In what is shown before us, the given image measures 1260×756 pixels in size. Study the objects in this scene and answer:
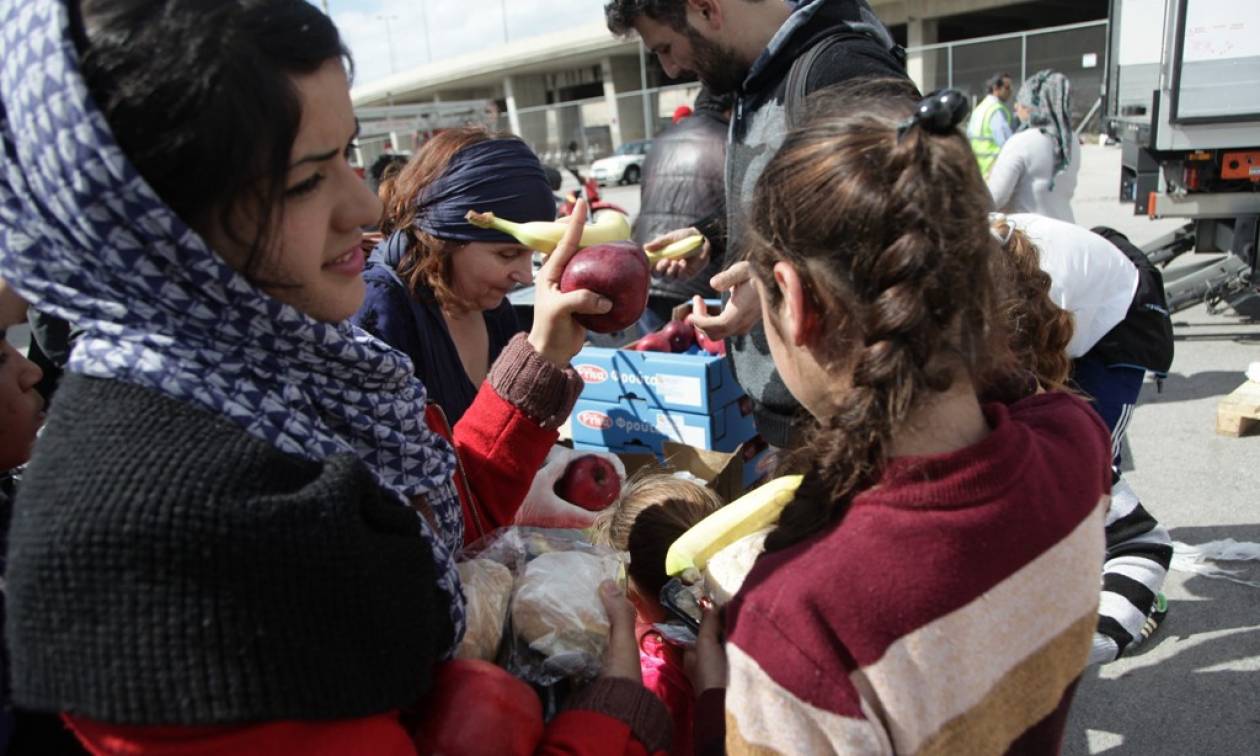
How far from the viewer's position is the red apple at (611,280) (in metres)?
1.83

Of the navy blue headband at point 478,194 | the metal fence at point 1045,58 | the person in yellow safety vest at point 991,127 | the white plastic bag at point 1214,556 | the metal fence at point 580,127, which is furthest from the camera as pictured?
the metal fence at point 580,127

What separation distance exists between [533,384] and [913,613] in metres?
0.86

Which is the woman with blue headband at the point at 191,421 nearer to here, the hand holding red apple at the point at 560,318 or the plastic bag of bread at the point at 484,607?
the plastic bag of bread at the point at 484,607

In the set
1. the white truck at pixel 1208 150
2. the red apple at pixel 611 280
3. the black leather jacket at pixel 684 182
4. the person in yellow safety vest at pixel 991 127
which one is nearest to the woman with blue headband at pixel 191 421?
the red apple at pixel 611 280

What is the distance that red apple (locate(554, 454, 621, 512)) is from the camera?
238cm

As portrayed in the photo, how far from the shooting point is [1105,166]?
56.9 feet

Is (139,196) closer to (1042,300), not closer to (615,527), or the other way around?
(615,527)

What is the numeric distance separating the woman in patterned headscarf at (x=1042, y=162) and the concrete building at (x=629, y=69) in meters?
6.28

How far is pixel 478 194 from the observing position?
242 centimetres

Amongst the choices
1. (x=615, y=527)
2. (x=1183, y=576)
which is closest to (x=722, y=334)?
(x=615, y=527)

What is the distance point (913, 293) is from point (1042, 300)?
4.36 feet

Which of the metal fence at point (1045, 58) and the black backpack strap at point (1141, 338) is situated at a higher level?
the metal fence at point (1045, 58)

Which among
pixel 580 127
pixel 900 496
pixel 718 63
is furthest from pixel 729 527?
pixel 580 127

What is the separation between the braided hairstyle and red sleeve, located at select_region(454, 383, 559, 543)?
25.8 inches
